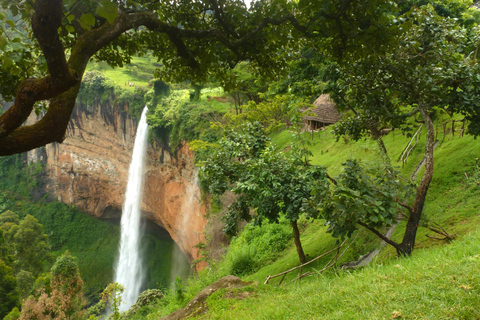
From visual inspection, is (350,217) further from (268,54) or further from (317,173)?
(268,54)

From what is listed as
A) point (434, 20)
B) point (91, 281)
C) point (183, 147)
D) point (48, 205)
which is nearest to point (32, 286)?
point (91, 281)

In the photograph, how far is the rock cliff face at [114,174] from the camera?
19906 mm

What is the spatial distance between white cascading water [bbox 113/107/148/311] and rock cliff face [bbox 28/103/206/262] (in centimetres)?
71

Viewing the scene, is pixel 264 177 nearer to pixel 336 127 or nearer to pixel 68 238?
pixel 336 127

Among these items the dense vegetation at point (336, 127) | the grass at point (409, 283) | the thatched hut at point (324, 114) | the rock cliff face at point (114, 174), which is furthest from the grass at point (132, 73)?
the grass at point (409, 283)

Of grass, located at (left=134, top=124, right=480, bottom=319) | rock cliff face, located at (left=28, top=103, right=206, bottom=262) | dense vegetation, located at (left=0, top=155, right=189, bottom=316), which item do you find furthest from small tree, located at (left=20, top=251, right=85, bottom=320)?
grass, located at (left=134, top=124, right=480, bottom=319)

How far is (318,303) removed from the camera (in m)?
2.91

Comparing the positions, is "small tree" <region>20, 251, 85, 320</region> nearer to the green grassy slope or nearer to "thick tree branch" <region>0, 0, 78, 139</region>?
the green grassy slope

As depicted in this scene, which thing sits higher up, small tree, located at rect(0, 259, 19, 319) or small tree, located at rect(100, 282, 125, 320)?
small tree, located at rect(100, 282, 125, 320)

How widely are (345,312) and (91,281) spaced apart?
96.6 ft

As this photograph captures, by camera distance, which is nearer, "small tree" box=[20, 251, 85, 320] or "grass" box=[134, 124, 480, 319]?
"grass" box=[134, 124, 480, 319]

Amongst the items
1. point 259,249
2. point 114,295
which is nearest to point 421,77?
point 259,249

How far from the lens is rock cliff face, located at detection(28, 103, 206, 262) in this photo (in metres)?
19.9

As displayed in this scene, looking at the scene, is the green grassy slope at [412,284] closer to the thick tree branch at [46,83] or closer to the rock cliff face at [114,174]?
the thick tree branch at [46,83]
